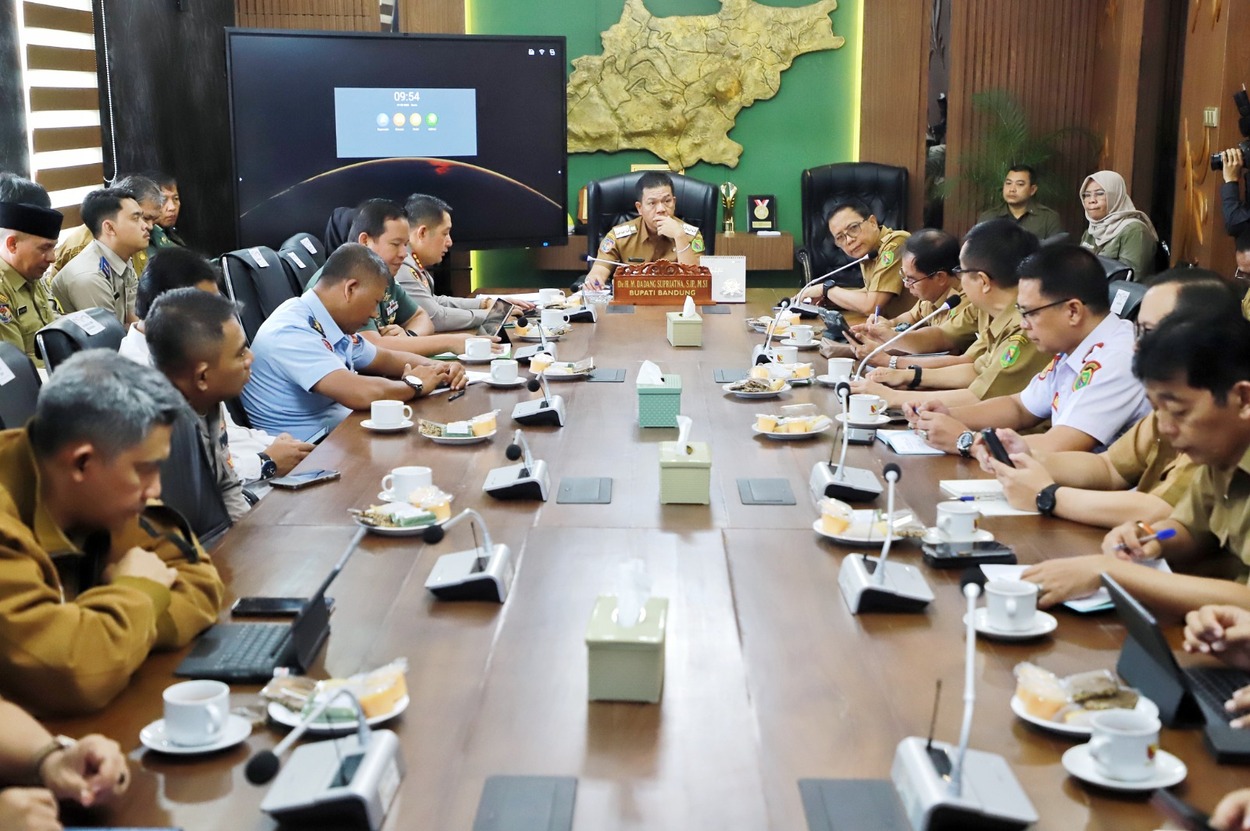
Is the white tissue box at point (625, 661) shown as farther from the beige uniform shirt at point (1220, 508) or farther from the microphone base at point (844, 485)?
the beige uniform shirt at point (1220, 508)

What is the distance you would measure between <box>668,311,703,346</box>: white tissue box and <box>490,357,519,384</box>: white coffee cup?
30.9 inches

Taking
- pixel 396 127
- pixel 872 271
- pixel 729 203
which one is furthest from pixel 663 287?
pixel 729 203

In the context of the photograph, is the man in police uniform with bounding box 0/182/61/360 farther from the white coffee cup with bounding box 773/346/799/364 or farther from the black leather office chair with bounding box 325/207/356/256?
the white coffee cup with bounding box 773/346/799/364

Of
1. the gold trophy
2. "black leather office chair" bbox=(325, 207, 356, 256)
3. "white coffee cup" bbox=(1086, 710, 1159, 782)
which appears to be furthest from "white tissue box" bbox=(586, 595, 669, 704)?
the gold trophy

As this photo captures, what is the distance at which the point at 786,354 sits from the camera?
405cm

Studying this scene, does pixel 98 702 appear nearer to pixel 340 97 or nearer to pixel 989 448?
pixel 989 448

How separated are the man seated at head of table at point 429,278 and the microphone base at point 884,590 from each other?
122 inches

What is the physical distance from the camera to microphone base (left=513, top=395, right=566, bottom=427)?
3043 millimetres

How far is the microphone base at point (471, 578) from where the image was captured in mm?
1875

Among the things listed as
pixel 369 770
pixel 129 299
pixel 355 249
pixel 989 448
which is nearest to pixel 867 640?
pixel 369 770

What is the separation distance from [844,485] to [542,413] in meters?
0.90

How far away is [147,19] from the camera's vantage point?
6.31m

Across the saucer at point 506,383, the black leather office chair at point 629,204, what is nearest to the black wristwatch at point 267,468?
the saucer at point 506,383

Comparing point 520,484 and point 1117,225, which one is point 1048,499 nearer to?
point 520,484
